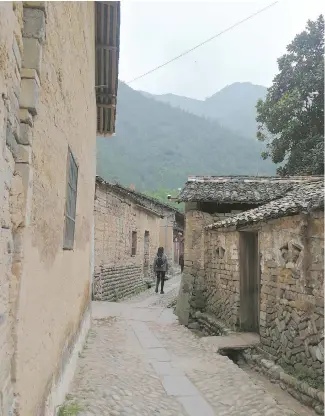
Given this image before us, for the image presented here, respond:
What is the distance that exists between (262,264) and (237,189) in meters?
3.94

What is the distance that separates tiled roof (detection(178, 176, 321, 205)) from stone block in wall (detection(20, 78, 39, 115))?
7.38 metres

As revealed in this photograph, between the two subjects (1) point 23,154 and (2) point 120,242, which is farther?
(2) point 120,242

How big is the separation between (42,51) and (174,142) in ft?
263

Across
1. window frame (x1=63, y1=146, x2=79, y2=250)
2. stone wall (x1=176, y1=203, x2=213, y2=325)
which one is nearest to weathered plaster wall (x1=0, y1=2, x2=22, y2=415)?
window frame (x1=63, y1=146, x2=79, y2=250)

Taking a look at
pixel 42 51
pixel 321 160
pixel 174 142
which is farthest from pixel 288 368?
pixel 174 142

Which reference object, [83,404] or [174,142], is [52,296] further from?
[174,142]

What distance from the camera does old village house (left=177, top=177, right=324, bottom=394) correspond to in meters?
4.68

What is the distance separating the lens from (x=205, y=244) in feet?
31.7

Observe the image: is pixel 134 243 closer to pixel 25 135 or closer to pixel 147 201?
pixel 147 201

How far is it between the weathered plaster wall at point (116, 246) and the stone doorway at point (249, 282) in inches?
178

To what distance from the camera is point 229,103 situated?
144 metres

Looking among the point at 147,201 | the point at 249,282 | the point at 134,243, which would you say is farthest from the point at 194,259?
the point at 147,201

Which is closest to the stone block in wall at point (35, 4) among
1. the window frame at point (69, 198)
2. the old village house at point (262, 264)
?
the window frame at point (69, 198)

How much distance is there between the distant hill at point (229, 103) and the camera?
125250 millimetres
